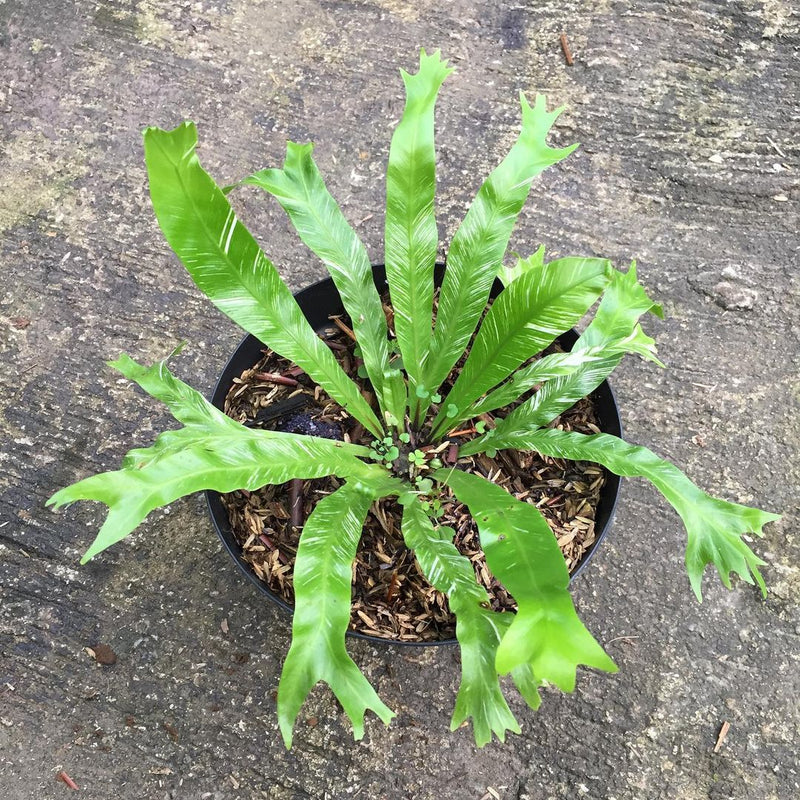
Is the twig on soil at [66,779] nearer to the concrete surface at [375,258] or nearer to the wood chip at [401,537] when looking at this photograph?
the concrete surface at [375,258]

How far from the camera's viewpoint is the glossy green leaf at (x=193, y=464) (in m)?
0.63

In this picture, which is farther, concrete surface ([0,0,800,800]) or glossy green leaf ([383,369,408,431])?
concrete surface ([0,0,800,800])

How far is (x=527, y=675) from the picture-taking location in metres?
0.75

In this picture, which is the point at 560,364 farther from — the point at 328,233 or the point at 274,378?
the point at 274,378

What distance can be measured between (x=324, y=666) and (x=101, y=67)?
138 cm

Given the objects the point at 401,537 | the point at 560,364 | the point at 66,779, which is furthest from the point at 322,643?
the point at 66,779

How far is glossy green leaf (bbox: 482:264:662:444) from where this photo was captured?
0.82 metres

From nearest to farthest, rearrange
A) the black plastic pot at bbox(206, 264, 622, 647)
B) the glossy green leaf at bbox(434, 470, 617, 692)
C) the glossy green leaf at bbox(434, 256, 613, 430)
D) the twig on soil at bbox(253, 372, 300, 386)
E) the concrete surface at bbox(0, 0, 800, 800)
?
the glossy green leaf at bbox(434, 470, 617, 692), the glossy green leaf at bbox(434, 256, 613, 430), the black plastic pot at bbox(206, 264, 622, 647), the twig on soil at bbox(253, 372, 300, 386), the concrete surface at bbox(0, 0, 800, 800)

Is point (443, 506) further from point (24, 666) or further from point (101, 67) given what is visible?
point (101, 67)

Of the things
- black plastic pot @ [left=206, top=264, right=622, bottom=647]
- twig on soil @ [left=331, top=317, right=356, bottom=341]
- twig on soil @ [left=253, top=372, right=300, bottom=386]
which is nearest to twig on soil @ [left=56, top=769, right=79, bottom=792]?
black plastic pot @ [left=206, top=264, right=622, bottom=647]

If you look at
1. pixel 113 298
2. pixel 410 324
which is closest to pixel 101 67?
pixel 113 298

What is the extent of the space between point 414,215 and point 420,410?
0.28 m

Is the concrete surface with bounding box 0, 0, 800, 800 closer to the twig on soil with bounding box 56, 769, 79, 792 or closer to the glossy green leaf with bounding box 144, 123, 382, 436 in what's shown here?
the twig on soil with bounding box 56, 769, 79, 792

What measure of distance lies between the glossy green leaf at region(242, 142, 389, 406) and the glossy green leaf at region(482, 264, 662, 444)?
219 millimetres
